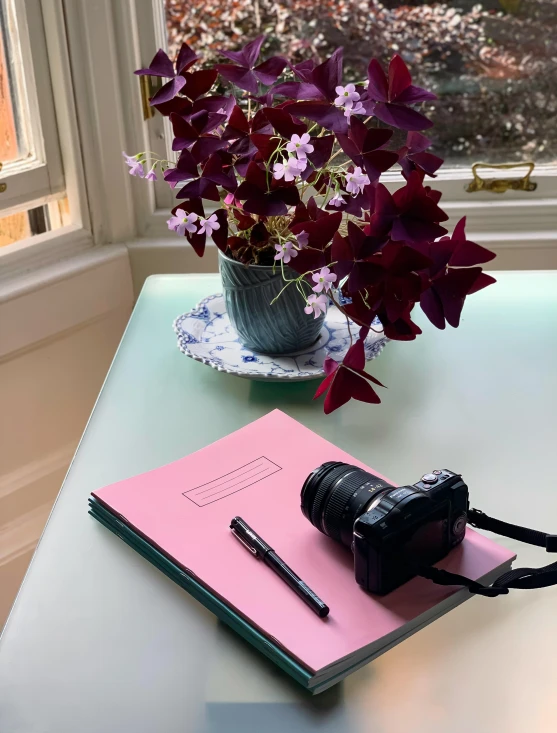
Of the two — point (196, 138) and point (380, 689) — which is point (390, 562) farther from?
point (196, 138)

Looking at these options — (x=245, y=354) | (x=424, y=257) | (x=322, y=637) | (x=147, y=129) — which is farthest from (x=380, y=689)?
(x=147, y=129)

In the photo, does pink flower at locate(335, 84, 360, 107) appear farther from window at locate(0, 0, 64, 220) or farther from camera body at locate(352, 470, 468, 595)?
window at locate(0, 0, 64, 220)

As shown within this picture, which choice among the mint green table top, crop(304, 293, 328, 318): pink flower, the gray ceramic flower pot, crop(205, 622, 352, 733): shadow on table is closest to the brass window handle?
the mint green table top

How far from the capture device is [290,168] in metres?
0.83

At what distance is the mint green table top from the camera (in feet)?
1.91

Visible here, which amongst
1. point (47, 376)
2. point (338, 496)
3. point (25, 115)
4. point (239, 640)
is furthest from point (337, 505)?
point (25, 115)

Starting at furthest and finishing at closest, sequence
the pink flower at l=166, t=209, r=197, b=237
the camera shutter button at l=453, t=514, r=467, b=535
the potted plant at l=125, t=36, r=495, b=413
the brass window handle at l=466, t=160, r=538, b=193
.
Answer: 1. the brass window handle at l=466, t=160, r=538, b=193
2. the pink flower at l=166, t=209, r=197, b=237
3. the potted plant at l=125, t=36, r=495, b=413
4. the camera shutter button at l=453, t=514, r=467, b=535

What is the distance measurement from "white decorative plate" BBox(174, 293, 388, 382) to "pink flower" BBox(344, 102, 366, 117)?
0.27 meters

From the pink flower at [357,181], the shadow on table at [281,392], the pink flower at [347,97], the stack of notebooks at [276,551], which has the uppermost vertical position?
the pink flower at [347,97]

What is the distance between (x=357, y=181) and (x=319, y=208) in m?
0.05

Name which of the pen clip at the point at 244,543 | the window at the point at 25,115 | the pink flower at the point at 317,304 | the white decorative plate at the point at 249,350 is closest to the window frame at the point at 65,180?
the window at the point at 25,115

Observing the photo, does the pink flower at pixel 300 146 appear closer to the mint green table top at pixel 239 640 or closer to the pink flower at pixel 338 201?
the pink flower at pixel 338 201

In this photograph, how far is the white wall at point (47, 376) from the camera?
143 centimetres

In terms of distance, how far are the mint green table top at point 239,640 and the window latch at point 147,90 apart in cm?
57
